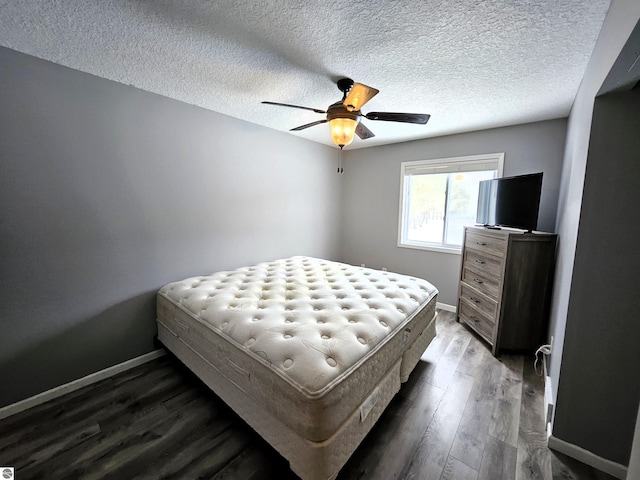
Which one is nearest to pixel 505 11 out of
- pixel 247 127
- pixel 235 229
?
pixel 247 127

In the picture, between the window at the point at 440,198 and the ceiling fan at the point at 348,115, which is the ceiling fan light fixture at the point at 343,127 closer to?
the ceiling fan at the point at 348,115

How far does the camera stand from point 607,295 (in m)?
1.25

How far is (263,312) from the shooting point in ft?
5.43

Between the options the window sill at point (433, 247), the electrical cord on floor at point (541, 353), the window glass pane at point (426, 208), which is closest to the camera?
the electrical cord on floor at point (541, 353)

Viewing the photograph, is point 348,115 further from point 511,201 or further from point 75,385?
point 75,385

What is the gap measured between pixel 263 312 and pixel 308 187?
240cm

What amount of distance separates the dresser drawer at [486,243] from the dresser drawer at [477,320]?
25.3 inches

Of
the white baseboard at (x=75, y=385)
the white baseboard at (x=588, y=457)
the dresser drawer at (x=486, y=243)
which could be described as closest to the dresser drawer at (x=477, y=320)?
the dresser drawer at (x=486, y=243)

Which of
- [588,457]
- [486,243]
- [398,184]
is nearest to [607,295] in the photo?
[588,457]

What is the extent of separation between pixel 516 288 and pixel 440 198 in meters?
1.57

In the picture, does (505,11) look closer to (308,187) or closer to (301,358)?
(301,358)

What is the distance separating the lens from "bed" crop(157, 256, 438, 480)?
3.69 feet

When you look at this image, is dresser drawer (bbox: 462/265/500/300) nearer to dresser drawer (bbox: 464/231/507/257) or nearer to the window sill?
dresser drawer (bbox: 464/231/507/257)

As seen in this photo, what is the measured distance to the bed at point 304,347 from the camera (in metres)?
1.12
